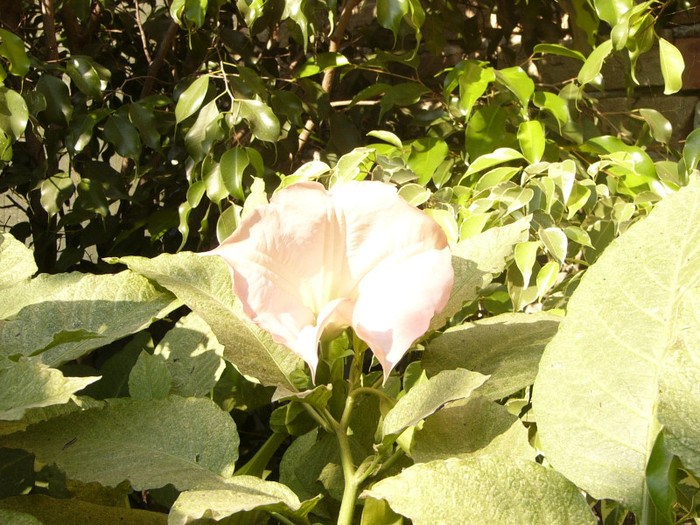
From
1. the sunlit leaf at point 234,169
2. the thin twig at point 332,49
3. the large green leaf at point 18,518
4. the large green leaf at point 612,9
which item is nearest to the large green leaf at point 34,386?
the large green leaf at point 18,518

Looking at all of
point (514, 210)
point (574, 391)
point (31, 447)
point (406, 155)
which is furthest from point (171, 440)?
point (406, 155)

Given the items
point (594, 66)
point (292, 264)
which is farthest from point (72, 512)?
point (594, 66)

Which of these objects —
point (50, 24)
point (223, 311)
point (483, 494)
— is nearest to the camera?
point (483, 494)

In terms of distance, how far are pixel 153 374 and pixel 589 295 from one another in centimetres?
26

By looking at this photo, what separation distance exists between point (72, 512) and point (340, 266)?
0.57 feet

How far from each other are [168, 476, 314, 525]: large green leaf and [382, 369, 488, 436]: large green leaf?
5cm

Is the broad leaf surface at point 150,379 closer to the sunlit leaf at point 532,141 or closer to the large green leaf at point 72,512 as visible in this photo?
the large green leaf at point 72,512

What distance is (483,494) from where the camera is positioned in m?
0.26

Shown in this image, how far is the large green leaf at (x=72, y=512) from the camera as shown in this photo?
0.34 metres

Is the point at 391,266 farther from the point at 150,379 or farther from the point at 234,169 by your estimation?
the point at 234,169

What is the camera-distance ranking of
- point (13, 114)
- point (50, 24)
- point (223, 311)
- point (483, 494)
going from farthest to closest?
point (50, 24)
point (13, 114)
point (223, 311)
point (483, 494)

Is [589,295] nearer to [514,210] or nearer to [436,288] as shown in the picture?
[436,288]

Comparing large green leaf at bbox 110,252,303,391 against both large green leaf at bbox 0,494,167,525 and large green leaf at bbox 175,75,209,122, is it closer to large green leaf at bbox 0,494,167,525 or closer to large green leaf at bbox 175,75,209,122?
large green leaf at bbox 0,494,167,525

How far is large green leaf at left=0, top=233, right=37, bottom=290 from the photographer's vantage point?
0.44 m
